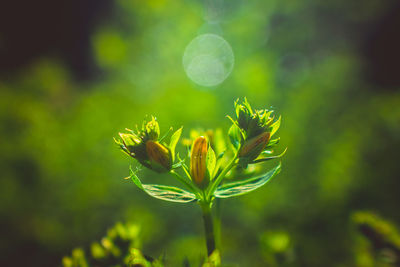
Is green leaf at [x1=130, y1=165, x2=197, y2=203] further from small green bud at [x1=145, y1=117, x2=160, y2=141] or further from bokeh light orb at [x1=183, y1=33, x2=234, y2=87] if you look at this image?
bokeh light orb at [x1=183, y1=33, x2=234, y2=87]

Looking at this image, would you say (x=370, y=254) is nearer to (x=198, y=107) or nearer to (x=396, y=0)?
(x=198, y=107)

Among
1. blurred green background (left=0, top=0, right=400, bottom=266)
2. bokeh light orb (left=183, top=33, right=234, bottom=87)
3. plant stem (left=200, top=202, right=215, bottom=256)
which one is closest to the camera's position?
plant stem (left=200, top=202, right=215, bottom=256)

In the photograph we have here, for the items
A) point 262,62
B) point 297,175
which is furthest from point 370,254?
point 262,62

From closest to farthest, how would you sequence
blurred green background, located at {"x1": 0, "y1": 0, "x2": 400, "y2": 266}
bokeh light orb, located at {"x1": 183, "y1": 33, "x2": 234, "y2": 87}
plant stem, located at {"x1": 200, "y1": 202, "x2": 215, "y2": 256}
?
plant stem, located at {"x1": 200, "y1": 202, "x2": 215, "y2": 256}
blurred green background, located at {"x1": 0, "y1": 0, "x2": 400, "y2": 266}
bokeh light orb, located at {"x1": 183, "y1": 33, "x2": 234, "y2": 87}

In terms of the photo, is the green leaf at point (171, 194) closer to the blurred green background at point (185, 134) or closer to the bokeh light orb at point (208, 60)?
the blurred green background at point (185, 134)

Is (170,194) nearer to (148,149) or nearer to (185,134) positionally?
(148,149)

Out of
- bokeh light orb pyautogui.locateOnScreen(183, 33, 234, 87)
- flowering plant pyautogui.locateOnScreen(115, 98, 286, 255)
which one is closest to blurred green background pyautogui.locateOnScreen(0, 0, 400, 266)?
bokeh light orb pyautogui.locateOnScreen(183, 33, 234, 87)

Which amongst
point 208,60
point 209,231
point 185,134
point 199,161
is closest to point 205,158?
point 199,161

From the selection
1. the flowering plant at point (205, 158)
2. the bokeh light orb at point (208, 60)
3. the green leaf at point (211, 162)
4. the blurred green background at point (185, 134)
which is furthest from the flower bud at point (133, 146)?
the bokeh light orb at point (208, 60)
